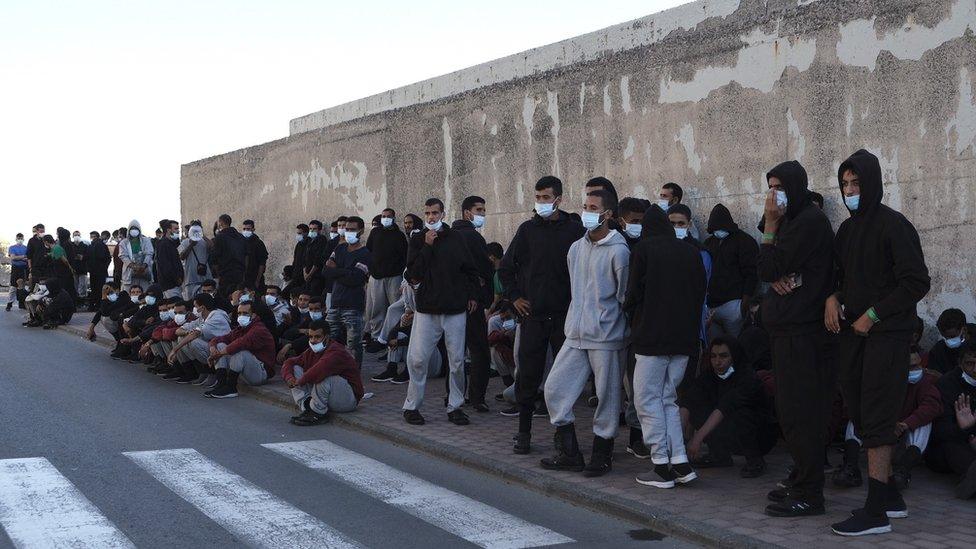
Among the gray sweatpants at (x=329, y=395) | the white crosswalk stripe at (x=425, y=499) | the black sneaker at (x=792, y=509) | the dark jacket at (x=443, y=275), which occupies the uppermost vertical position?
the dark jacket at (x=443, y=275)

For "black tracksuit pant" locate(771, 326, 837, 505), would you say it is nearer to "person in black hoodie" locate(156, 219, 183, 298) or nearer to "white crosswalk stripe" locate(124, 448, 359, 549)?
"white crosswalk stripe" locate(124, 448, 359, 549)

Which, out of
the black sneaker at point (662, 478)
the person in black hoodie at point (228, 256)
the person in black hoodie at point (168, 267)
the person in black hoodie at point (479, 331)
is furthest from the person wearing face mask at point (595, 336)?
the person in black hoodie at point (168, 267)

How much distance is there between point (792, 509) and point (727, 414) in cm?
142

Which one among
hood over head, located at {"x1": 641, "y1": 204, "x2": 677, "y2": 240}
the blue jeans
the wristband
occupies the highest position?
hood over head, located at {"x1": 641, "y1": 204, "x2": 677, "y2": 240}

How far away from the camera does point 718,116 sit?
35.3 feet

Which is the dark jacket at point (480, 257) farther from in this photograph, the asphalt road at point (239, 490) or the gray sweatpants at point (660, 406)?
the gray sweatpants at point (660, 406)

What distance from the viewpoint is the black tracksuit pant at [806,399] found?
6125 millimetres

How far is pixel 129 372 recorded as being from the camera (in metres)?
14.2

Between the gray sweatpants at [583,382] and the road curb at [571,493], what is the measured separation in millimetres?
503

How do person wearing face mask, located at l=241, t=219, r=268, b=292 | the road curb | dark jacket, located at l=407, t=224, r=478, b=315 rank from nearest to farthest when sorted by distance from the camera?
the road curb, dark jacket, located at l=407, t=224, r=478, b=315, person wearing face mask, located at l=241, t=219, r=268, b=292

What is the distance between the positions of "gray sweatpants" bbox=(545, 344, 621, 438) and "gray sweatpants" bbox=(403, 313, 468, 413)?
211 cm

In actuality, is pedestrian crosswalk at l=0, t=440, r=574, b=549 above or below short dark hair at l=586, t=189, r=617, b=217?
below

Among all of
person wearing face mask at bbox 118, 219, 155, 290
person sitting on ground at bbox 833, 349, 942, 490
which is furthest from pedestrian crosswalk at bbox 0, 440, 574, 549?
person wearing face mask at bbox 118, 219, 155, 290

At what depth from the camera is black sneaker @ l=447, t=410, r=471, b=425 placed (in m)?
9.55
